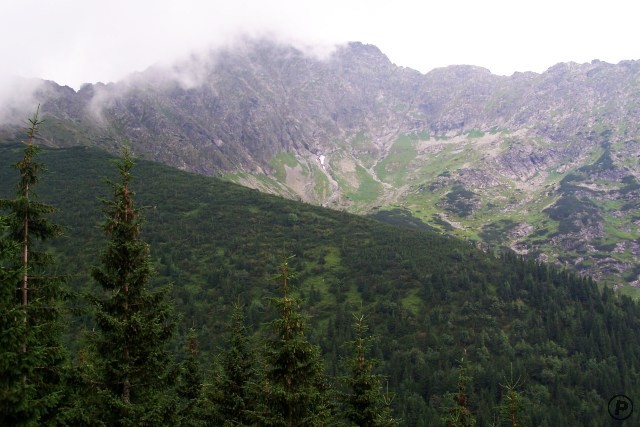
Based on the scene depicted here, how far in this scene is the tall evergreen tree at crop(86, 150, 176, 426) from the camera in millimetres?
19828

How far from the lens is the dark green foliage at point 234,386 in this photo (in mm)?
33875

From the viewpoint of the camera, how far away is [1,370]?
1585cm

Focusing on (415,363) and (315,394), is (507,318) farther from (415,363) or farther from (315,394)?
(315,394)

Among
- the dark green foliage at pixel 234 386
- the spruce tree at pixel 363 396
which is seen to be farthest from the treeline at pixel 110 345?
the dark green foliage at pixel 234 386

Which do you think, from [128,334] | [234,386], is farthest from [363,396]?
[128,334]

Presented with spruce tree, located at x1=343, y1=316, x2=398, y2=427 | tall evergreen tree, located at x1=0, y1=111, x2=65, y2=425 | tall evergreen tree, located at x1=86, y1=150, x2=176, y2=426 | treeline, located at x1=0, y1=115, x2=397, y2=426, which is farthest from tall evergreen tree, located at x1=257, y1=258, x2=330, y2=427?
tall evergreen tree, located at x1=0, y1=111, x2=65, y2=425

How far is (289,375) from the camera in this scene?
23906mm

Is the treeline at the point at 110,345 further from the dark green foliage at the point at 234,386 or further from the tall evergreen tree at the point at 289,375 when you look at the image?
the dark green foliage at the point at 234,386

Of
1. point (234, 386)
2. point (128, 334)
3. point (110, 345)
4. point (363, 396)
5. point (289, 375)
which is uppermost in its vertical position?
point (128, 334)

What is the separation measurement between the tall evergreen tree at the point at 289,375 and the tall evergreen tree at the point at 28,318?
9616 millimetres

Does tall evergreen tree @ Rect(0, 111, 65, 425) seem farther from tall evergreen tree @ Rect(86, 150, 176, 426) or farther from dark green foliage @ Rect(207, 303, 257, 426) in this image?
dark green foliage @ Rect(207, 303, 257, 426)

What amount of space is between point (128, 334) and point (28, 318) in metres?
3.94

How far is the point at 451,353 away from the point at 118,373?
15187 cm

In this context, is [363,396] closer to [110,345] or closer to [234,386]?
[234,386]
